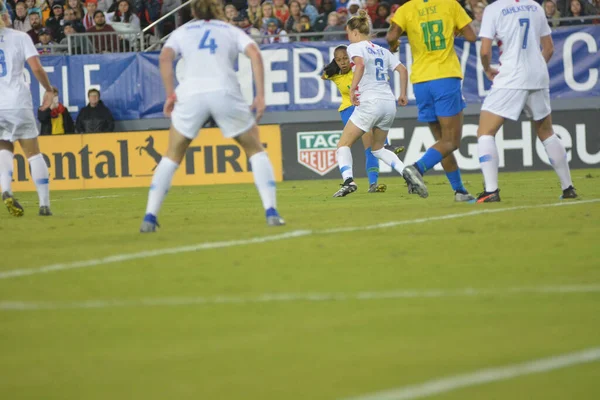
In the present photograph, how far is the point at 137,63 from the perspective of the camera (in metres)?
23.8

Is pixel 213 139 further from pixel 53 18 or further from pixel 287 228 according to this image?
pixel 287 228

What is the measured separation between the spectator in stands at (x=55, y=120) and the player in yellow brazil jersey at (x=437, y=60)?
12.1 meters

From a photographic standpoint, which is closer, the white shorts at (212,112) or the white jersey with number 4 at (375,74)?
the white shorts at (212,112)

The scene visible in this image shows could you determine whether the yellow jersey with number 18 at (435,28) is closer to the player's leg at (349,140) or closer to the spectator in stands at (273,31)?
the player's leg at (349,140)

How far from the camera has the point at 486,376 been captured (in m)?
4.36

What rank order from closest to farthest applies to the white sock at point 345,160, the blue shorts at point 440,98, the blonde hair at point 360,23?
the blue shorts at point 440,98, the blonde hair at point 360,23, the white sock at point 345,160

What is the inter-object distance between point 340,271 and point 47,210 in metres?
6.99

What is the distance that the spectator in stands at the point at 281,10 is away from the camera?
2453 cm

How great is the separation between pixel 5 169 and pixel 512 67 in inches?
225

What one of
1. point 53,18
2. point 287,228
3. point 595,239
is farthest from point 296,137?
point 595,239

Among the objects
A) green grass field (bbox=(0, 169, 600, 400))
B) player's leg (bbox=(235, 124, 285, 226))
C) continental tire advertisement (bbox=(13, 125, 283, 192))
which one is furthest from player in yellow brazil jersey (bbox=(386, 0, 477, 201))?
continental tire advertisement (bbox=(13, 125, 283, 192))

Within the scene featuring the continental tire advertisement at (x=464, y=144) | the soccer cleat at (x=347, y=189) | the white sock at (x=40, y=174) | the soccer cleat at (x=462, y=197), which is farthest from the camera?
the continental tire advertisement at (x=464, y=144)

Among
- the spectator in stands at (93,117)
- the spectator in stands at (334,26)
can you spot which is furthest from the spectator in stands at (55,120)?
the spectator in stands at (334,26)

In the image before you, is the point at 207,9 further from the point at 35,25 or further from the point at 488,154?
the point at 35,25
